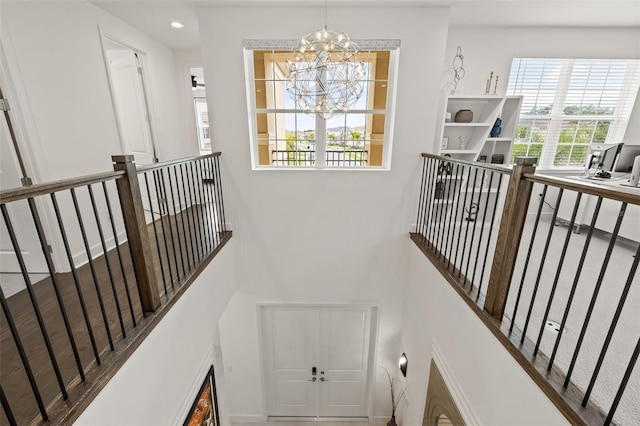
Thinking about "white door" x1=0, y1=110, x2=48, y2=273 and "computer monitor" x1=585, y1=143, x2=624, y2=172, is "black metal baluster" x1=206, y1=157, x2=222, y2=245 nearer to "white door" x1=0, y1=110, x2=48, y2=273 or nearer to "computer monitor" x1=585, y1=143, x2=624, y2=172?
"white door" x1=0, y1=110, x2=48, y2=273

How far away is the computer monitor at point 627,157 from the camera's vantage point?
3.44 meters

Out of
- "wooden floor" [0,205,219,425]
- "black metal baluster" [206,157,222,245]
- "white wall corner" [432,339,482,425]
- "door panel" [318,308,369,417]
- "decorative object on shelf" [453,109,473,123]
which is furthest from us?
"door panel" [318,308,369,417]

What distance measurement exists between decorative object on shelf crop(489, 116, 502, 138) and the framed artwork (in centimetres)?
459

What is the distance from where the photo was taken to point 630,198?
0.98 metres

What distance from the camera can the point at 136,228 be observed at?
1626 millimetres

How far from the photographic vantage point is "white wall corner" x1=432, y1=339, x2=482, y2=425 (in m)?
1.91

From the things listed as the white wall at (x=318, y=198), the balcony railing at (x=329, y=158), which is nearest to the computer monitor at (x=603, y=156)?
the white wall at (x=318, y=198)

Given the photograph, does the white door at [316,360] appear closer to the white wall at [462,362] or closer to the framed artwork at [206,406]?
the white wall at [462,362]

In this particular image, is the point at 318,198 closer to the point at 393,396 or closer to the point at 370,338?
the point at 370,338

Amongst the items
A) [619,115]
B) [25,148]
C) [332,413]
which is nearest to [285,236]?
[25,148]

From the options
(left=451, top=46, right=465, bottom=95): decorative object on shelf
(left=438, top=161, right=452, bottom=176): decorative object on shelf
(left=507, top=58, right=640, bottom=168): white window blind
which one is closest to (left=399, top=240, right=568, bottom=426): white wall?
(left=438, top=161, right=452, bottom=176): decorative object on shelf

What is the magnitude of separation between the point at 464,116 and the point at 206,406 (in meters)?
4.66

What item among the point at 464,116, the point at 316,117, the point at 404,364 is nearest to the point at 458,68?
the point at 464,116

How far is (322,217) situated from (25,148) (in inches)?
114
